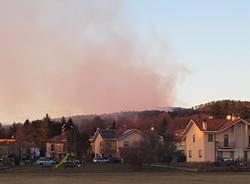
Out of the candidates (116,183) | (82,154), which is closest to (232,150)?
(82,154)

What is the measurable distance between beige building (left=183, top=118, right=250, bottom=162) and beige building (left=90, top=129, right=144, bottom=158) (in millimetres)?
36155

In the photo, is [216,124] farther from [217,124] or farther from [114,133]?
[114,133]

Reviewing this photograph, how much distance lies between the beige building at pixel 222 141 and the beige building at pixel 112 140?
3615 cm

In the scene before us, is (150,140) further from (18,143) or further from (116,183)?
(18,143)

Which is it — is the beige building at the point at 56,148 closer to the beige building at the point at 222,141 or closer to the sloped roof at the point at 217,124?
the sloped roof at the point at 217,124

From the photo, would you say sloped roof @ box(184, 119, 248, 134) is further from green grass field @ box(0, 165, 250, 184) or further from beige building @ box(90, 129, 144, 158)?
green grass field @ box(0, 165, 250, 184)

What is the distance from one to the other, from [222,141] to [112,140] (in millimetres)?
50221

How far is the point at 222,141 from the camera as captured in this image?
10650cm

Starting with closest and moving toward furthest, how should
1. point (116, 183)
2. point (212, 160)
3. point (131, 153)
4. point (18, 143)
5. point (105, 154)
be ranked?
point (116, 183) → point (131, 153) → point (212, 160) → point (105, 154) → point (18, 143)

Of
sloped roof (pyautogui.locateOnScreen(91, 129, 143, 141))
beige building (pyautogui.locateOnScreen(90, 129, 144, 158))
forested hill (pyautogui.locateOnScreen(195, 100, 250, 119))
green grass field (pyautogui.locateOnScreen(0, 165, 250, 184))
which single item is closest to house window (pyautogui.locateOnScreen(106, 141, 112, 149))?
beige building (pyautogui.locateOnScreen(90, 129, 144, 158))

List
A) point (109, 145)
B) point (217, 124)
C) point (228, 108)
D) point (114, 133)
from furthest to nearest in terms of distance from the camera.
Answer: point (228, 108), point (114, 133), point (109, 145), point (217, 124)

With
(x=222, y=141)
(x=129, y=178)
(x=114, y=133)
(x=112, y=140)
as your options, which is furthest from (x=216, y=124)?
(x=129, y=178)

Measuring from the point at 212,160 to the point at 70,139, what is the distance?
180 ft

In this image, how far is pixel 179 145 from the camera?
447ft
